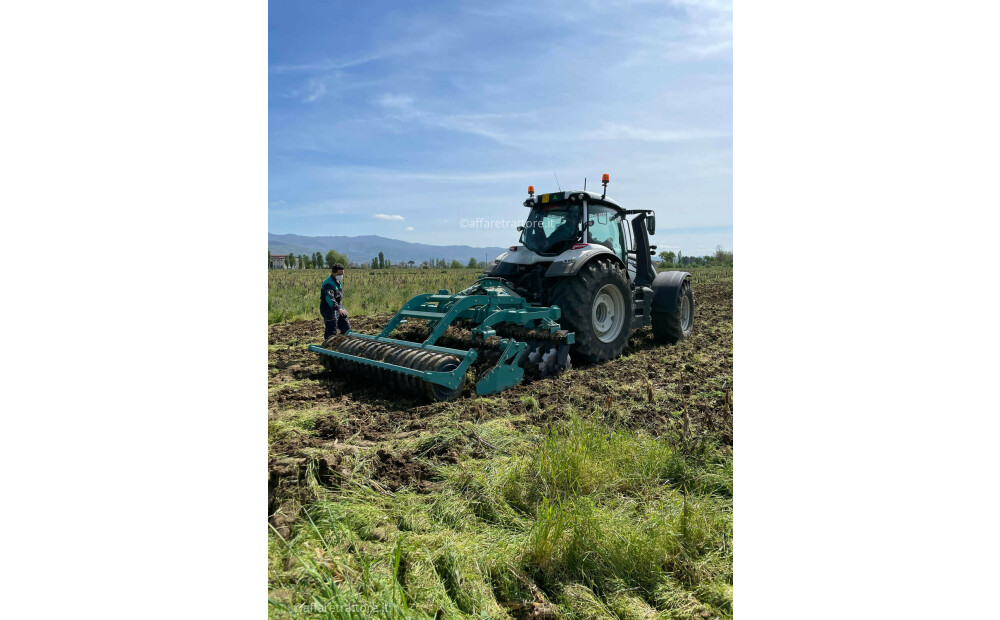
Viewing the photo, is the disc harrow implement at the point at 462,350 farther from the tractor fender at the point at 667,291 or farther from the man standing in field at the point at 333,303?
the tractor fender at the point at 667,291

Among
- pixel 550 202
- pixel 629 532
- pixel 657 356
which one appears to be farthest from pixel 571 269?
pixel 629 532

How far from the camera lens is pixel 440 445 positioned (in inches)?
135

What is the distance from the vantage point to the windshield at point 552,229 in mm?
6535

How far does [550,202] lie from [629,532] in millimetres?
4841

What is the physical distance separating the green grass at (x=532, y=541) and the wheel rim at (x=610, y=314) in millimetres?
3286

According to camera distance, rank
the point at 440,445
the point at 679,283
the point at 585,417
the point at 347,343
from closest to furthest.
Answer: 1. the point at 440,445
2. the point at 585,417
3. the point at 347,343
4. the point at 679,283

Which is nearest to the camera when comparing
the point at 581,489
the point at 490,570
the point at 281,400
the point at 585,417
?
the point at 490,570

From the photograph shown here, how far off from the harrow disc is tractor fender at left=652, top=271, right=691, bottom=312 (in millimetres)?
3882

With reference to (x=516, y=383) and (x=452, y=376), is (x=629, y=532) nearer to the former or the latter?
(x=452, y=376)

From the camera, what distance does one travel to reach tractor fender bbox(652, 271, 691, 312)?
7.43m

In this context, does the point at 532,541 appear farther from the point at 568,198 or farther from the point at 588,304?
the point at 568,198

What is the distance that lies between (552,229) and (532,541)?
4.91 metres

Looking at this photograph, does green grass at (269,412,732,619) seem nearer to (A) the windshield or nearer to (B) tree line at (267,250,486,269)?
(B) tree line at (267,250,486,269)

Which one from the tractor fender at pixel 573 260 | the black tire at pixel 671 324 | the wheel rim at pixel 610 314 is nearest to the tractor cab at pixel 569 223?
the tractor fender at pixel 573 260
